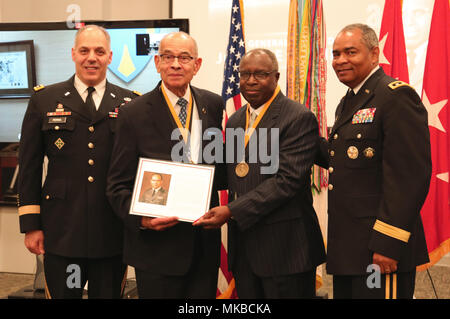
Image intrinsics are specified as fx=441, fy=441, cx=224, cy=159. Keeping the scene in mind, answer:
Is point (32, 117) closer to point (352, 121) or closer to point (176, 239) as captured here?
point (176, 239)

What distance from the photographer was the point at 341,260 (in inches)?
79.8

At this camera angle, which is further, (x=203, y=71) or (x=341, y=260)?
(x=203, y=71)

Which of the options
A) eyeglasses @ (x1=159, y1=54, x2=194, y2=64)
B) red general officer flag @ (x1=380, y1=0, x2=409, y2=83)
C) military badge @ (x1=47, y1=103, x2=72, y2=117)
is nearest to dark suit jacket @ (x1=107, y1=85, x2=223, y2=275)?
eyeglasses @ (x1=159, y1=54, x2=194, y2=64)

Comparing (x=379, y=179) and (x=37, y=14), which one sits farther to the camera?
(x=37, y=14)

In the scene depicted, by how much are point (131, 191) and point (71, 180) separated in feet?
1.30

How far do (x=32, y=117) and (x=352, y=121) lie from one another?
1639 mm

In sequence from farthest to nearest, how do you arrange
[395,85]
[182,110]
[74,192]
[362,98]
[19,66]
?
1. [19,66]
2. [74,192]
3. [182,110]
4. [362,98]
5. [395,85]

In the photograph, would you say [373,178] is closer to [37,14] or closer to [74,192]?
[74,192]

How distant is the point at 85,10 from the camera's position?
16.4 feet

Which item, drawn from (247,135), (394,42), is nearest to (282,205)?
(247,135)

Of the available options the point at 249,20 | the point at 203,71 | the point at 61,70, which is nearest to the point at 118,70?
the point at 61,70

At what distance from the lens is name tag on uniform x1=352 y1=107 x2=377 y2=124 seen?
77.5 inches

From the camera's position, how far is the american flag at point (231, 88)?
141 inches

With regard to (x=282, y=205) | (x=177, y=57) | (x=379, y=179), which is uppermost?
(x=177, y=57)
